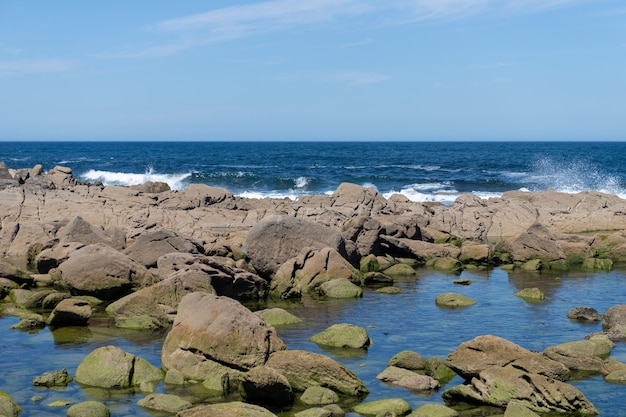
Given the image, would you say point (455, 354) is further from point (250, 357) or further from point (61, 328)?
point (61, 328)

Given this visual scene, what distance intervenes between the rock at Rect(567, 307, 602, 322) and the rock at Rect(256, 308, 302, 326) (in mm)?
6918

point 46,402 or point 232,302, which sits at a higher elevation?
point 232,302

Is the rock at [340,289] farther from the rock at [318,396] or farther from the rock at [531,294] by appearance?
the rock at [318,396]

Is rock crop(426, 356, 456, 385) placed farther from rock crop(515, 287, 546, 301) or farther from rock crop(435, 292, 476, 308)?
rock crop(515, 287, 546, 301)

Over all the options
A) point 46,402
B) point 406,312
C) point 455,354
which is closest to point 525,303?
point 406,312

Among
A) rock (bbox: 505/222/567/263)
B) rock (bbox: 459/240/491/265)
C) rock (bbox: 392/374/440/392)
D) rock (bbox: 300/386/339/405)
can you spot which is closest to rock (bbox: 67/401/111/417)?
rock (bbox: 300/386/339/405)

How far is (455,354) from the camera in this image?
46.8ft

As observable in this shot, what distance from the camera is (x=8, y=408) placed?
11.8m

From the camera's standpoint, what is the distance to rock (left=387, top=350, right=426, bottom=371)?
1459 cm

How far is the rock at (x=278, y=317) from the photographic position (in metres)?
18.4

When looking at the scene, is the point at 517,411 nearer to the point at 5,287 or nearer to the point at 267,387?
the point at 267,387

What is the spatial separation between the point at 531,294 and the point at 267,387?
11.8 m

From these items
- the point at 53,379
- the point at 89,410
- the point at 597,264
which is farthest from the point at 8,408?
the point at 597,264

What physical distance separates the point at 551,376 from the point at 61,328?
1104 centimetres
